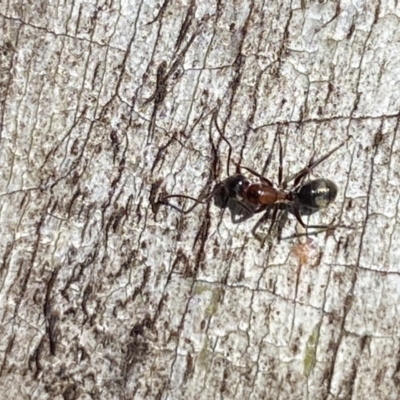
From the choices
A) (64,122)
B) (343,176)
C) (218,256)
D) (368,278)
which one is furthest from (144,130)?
(368,278)

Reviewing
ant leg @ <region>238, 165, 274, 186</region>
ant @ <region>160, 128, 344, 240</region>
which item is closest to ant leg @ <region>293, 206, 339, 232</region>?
ant @ <region>160, 128, 344, 240</region>

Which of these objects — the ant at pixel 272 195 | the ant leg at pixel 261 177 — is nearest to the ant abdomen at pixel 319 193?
the ant at pixel 272 195

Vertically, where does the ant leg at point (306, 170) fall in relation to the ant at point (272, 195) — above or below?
above

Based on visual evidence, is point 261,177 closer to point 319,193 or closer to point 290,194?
point 290,194

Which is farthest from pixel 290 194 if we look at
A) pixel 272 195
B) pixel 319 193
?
pixel 319 193

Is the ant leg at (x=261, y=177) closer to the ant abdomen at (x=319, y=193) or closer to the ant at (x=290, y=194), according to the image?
the ant at (x=290, y=194)

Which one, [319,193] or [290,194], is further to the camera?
[290,194]

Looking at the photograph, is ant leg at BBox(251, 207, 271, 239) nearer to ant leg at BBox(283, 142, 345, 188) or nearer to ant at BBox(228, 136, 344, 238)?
ant at BBox(228, 136, 344, 238)
